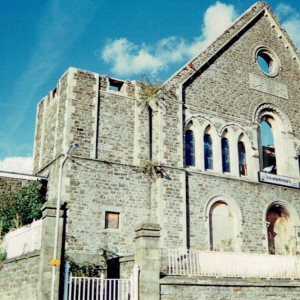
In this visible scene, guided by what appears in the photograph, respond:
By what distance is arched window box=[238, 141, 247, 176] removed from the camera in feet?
78.1

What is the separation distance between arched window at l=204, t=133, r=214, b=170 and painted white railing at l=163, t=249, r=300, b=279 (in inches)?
246

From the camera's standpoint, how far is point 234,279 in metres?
16.0

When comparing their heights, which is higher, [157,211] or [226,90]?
[226,90]

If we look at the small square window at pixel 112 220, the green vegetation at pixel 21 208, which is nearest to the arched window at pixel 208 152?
the small square window at pixel 112 220

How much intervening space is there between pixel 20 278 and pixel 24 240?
1308 mm

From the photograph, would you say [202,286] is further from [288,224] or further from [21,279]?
[288,224]

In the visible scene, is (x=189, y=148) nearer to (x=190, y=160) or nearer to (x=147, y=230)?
(x=190, y=160)

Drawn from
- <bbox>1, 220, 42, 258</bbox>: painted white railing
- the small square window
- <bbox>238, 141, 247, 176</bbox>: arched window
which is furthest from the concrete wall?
<bbox>238, 141, 247, 176</bbox>: arched window

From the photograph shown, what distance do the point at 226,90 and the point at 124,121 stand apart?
20.3 feet

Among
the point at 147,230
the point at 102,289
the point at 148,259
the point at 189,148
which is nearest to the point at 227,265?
the point at 148,259

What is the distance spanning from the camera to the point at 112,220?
64.3 feet

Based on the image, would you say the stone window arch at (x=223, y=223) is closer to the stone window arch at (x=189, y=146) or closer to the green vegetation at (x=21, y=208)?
the stone window arch at (x=189, y=146)

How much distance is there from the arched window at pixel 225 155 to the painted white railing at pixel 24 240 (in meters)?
10.7

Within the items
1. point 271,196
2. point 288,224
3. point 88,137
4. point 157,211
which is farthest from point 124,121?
point 288,224
